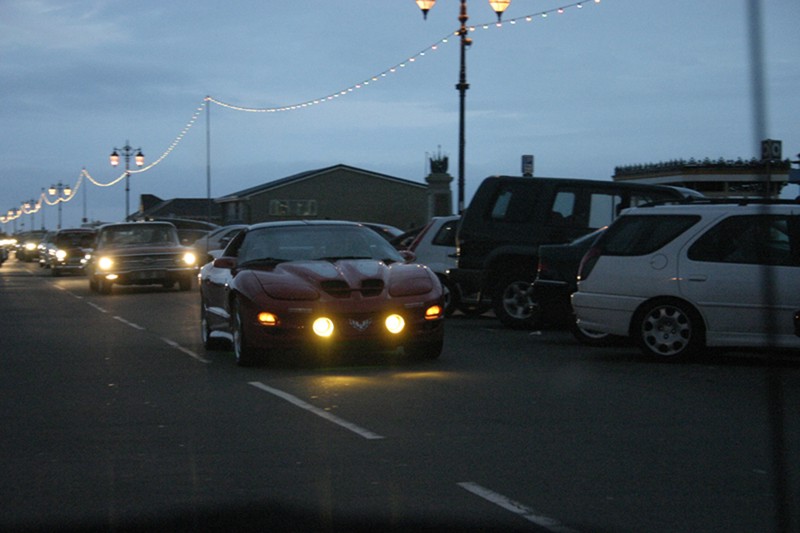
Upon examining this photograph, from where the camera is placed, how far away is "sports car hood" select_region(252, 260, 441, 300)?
11.2m

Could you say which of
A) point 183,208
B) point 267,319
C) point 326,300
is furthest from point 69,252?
point 183,208

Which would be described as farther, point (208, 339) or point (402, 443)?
point (208, 339)

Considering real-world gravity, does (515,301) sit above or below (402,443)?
above

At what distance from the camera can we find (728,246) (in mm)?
11562

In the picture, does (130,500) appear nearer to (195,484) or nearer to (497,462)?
(195,484)

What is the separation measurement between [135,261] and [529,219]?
13686 mm

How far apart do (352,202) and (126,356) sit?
205ft

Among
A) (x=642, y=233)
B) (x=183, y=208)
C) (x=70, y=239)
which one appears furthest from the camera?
(x=183, y=208)

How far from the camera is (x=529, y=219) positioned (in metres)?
16.3

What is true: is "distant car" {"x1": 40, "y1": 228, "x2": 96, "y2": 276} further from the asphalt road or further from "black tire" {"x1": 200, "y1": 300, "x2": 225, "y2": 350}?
the asphalt road

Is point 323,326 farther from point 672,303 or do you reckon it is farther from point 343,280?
point 672,303

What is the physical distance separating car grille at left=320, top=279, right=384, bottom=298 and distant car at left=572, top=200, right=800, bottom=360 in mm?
2294

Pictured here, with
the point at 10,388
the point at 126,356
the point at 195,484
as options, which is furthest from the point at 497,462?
the point at 126,356

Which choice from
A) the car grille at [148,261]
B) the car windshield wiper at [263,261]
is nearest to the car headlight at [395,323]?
the car windshield wiper at [263,261]
